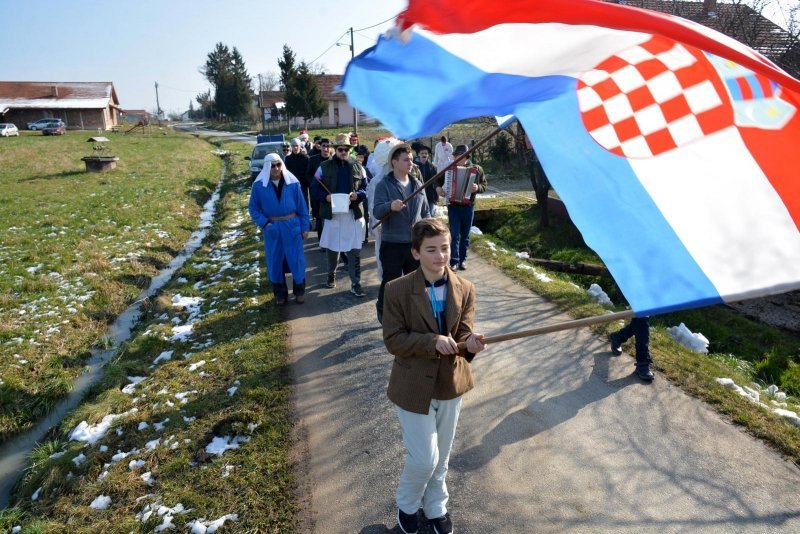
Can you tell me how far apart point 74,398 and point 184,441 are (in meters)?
2.40

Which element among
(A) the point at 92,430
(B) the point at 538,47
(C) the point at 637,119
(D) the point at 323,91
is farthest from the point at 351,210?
(D) the point at 323,91

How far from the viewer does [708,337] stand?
289 inches

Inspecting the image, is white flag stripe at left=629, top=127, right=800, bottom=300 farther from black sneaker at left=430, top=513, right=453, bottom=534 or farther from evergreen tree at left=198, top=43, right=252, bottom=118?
evergreen tree at left=198, top=43, right=252, bottom=118

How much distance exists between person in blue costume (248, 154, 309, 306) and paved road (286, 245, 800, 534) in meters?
1.61

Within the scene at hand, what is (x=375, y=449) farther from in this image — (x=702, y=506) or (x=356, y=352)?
(x=702, y=506)

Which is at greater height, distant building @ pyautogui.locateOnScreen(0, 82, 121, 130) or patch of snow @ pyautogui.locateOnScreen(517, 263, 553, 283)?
distant building @ pyautogui.locateOnScreen(0, 82, 121, 130)

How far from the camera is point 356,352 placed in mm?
5465

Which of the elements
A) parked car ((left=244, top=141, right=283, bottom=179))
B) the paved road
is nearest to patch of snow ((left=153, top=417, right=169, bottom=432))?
the paved road

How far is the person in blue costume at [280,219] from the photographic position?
6.40 meters

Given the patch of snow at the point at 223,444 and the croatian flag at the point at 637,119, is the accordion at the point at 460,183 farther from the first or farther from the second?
the patch of snow at the point at 223,444

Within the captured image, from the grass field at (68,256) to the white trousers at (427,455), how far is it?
14.7ft

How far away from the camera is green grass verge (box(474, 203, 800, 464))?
4051 millimetres

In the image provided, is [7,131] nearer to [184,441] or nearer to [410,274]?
[184,441]

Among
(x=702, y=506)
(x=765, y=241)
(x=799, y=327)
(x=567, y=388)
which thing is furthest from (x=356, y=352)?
(x=799, y=327)
